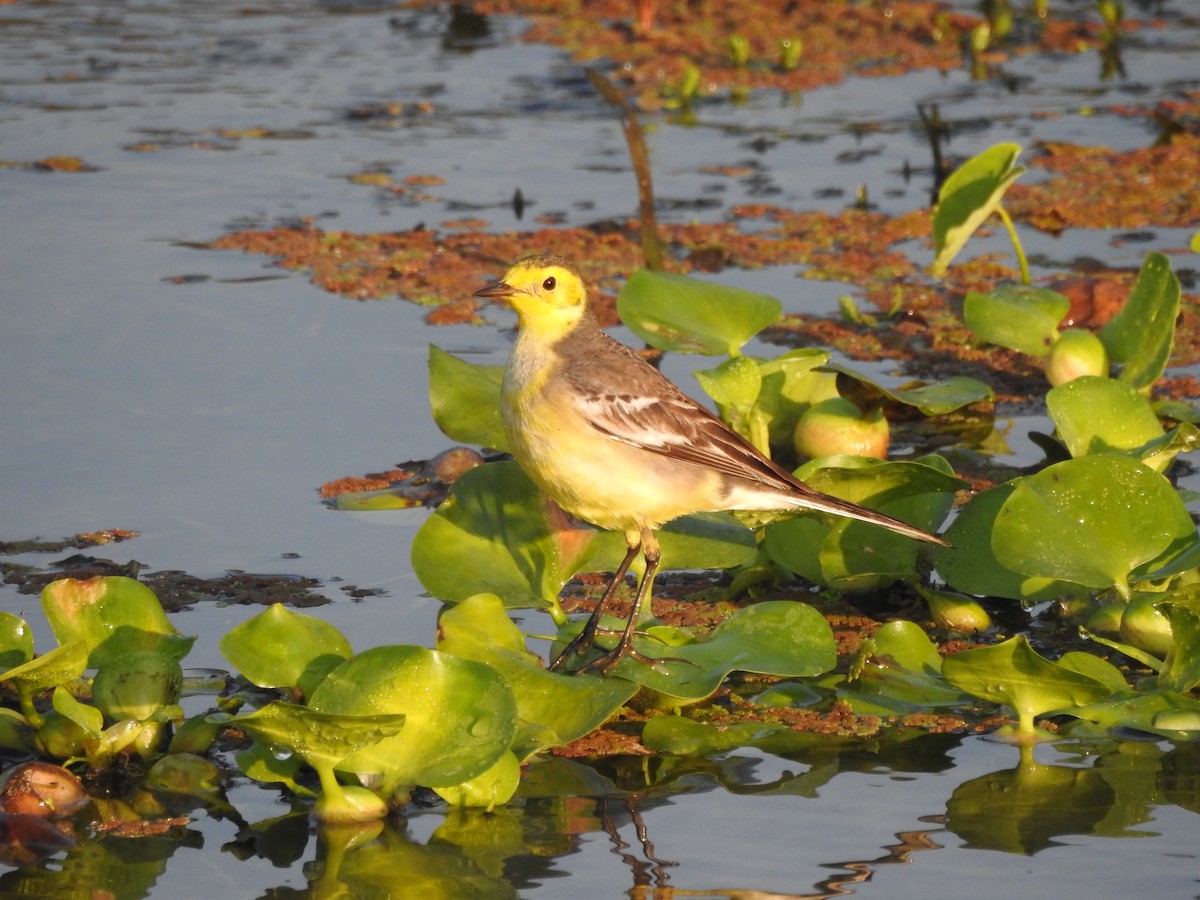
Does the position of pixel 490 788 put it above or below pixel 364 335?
below

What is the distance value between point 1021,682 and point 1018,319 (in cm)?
324

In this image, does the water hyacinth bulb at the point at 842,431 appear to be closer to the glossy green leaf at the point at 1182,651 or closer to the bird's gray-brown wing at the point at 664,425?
the bird's gray-brown wing at the point at 664,425

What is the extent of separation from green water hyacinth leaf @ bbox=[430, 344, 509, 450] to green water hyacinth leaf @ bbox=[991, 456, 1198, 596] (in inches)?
81.7

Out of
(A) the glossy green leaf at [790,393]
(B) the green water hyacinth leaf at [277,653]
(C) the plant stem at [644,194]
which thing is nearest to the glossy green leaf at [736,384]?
(A) the glossy green leaf at [790,393]

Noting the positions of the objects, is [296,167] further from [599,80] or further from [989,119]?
[989,119]

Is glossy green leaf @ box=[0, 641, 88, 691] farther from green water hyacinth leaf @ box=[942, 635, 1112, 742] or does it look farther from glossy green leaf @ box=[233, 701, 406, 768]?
green water hyacinth leaf @ box=[942, 635, 1112, 742]

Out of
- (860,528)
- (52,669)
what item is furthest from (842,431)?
(52,669)

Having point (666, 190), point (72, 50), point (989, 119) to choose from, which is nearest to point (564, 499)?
point (666, 190)

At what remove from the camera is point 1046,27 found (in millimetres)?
16625

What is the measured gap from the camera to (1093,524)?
5441 mm

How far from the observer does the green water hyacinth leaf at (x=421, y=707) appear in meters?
4.50

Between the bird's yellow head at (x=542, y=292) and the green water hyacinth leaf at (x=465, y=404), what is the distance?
21.0 inches

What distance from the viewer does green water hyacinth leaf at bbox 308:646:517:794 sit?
14.8 feet

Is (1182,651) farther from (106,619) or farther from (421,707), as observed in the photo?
(106,619)
